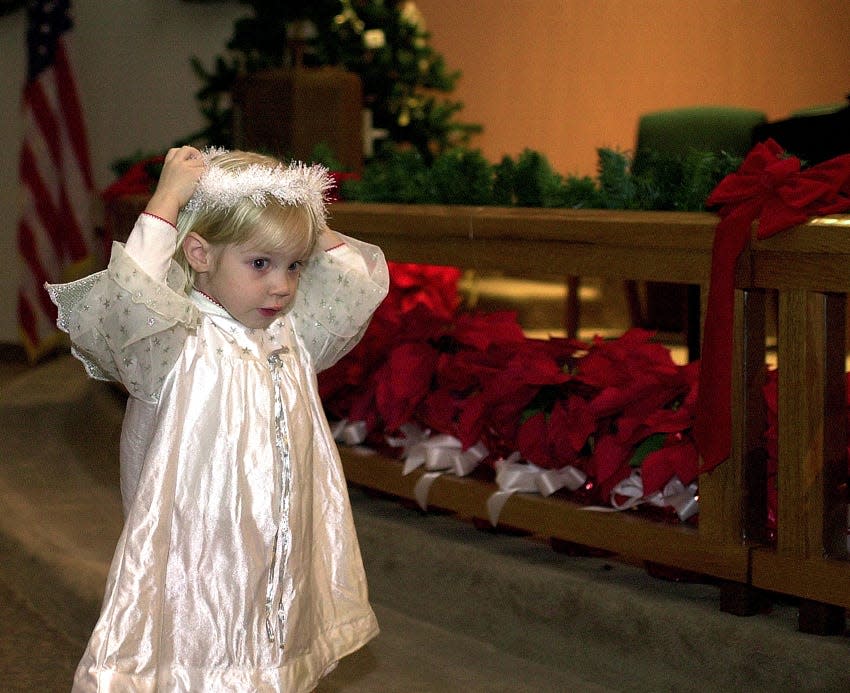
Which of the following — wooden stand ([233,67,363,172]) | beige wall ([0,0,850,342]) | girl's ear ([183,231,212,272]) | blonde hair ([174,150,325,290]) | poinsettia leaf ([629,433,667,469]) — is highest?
beige wall ([0,0,850,342])

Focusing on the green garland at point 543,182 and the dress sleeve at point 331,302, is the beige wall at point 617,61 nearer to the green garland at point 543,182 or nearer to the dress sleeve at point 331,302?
the green garland at point 543,182

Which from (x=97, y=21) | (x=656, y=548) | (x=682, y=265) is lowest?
(x=656, y=548)

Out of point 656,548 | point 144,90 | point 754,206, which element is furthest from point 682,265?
point 144,90

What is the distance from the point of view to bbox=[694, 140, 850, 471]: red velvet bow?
2.19 meters

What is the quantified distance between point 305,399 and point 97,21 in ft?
18.6

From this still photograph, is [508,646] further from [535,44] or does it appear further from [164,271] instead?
[535,44]

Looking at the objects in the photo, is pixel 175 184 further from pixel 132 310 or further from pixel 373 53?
pixel 373 53

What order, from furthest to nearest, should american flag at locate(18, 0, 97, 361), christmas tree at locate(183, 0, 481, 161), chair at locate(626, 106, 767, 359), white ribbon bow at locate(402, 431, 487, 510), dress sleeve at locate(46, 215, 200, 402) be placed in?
american flag at locate(18, 0, 97, 361)
christmas tree at locate(183, 0, 481, 161)
chair at locate(626, 106, 767, 359)
white ribbon bow at locate(402, 431, 487, 510)
dress sleeve at locate(46, 215, 200, 402)

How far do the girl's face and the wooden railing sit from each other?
2.46 feet

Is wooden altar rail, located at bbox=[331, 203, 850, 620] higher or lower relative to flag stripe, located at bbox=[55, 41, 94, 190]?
lower

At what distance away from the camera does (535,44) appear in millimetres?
7695

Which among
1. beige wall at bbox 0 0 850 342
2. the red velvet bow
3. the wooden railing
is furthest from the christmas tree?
the red velvet bow

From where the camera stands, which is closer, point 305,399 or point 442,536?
point 305,399

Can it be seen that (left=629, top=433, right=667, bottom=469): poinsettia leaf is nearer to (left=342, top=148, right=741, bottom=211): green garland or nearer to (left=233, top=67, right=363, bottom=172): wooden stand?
(left=342, top=148, right=741, bottom=211): green garland
